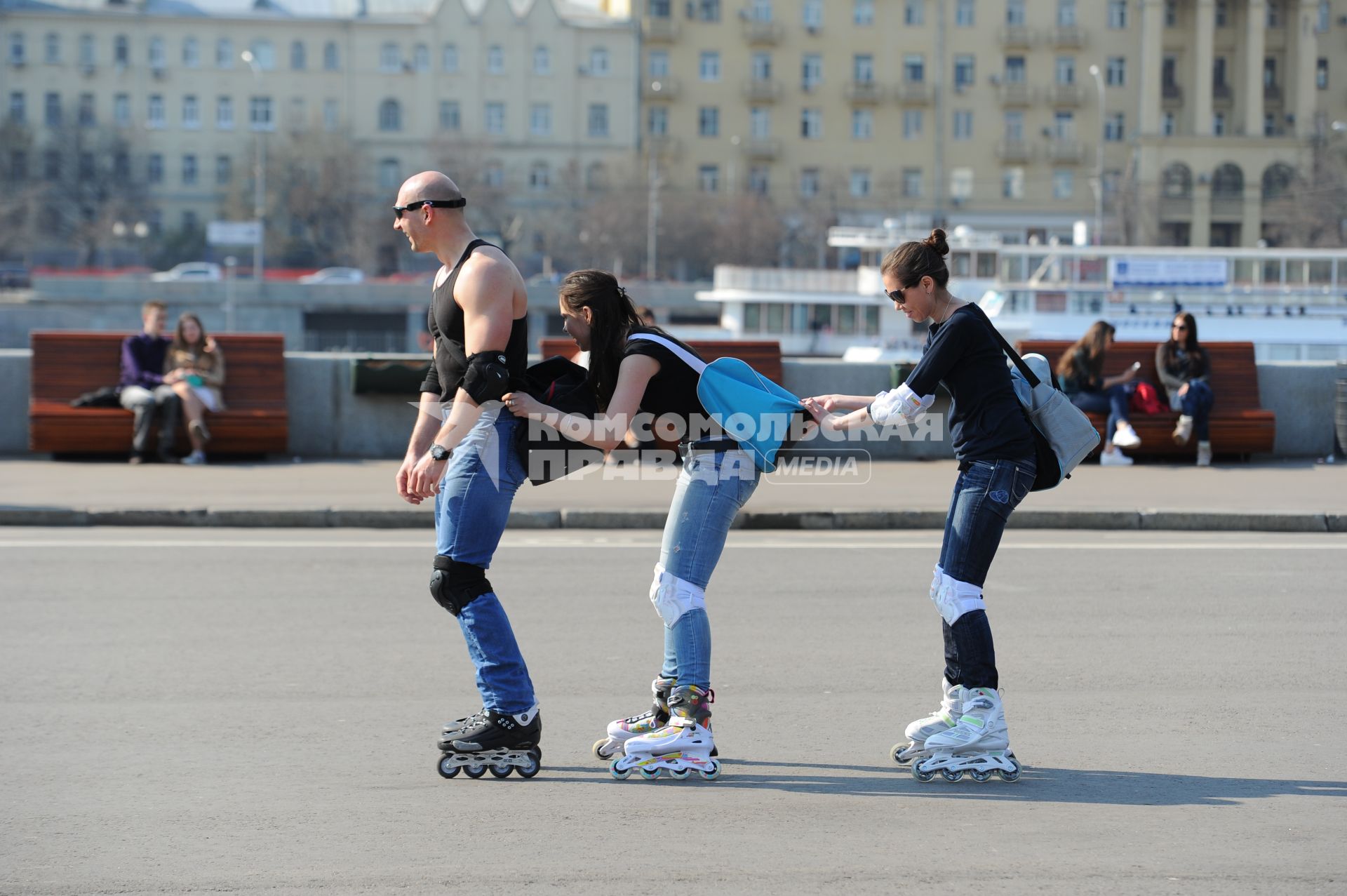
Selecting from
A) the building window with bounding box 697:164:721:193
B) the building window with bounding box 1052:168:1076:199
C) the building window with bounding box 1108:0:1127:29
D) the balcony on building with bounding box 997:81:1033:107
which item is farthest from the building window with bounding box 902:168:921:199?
the building window with bounding box 1108:0:1127:29

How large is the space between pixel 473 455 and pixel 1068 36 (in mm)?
90297

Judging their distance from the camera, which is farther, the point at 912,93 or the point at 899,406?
the point at 912,93

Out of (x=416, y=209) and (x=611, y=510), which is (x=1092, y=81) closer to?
(x=611, y=510)

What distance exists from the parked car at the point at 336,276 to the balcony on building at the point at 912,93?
3367 cm

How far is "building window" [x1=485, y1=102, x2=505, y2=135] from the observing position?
89.1 m

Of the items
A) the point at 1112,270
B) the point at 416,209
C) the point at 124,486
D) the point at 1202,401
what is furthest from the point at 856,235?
the point at 416,209

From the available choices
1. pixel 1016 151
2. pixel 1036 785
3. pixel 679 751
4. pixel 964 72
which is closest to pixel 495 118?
pixel 964 72

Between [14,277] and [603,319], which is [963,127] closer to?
[14,277]

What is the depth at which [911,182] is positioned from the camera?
90938 millimetres

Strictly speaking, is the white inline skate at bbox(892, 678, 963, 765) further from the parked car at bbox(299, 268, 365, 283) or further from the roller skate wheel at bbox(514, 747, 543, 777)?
the parked car at bbox(299, 268, 365, 283)

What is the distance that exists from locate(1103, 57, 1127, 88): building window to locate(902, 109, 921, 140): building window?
10966 millimetres

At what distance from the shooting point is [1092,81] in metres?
89.9

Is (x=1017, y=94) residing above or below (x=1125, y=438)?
above

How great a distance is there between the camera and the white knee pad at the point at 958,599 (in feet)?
17.7
